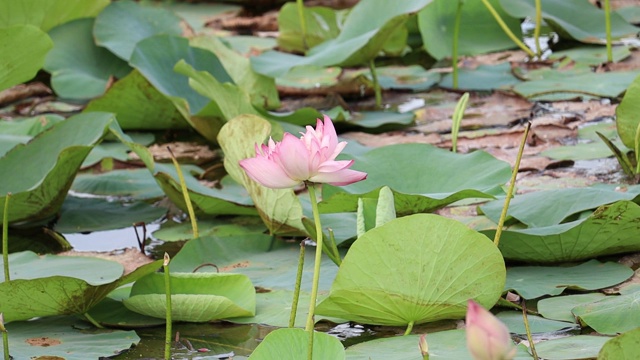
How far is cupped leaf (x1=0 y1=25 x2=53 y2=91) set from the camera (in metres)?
1.88

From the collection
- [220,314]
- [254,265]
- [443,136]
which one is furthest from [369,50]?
[220,314]

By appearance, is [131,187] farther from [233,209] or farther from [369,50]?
[369,50]

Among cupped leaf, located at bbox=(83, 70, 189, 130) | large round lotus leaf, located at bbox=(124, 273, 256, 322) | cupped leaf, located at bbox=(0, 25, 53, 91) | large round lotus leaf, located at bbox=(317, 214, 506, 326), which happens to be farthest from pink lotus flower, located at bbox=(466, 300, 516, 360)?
cupped leaf, located at bbox=(83, 70, 189, 130)

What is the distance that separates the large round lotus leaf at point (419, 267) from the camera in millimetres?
1217

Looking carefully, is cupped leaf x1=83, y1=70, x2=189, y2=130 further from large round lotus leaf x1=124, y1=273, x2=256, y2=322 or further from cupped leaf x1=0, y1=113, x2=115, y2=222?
large round lotus leaf x1=124, y1=273, x2=256, y2=322

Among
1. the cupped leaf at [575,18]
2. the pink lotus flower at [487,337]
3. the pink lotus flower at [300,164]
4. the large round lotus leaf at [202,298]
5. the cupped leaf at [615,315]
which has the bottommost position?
the cupped leaf at [575,18]

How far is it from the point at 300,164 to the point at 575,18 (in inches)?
105

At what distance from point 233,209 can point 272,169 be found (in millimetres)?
861

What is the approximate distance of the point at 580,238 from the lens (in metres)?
1.46

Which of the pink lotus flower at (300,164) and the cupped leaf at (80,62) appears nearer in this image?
the pink lotus flower at (300,164)

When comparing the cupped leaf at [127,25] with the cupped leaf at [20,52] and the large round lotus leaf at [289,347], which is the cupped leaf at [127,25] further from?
the large round lotus leaf at [289,347]

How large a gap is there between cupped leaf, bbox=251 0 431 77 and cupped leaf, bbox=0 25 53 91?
81cm

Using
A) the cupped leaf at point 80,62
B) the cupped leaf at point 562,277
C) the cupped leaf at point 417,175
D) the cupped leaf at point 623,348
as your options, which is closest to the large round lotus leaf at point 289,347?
the cupped leaf at point 623,348

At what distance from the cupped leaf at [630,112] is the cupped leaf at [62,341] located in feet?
3.48
